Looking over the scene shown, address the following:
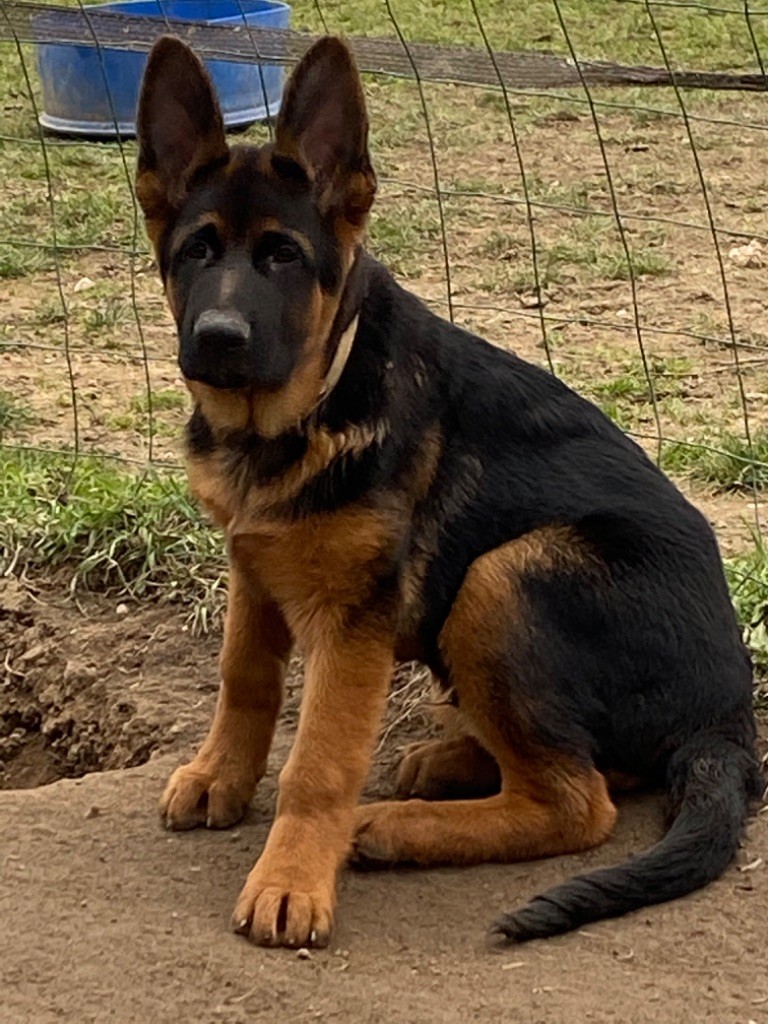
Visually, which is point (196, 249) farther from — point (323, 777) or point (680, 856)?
point (680, 856)

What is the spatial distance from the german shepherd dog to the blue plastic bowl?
6849 millimetres

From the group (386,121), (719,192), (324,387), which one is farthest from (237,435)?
(386,121)

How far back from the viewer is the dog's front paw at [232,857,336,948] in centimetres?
335

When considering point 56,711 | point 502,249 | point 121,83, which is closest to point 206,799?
point 56,711

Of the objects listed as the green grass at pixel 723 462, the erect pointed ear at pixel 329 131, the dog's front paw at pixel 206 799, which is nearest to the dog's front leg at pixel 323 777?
the dog's front paw at pixel 206 799

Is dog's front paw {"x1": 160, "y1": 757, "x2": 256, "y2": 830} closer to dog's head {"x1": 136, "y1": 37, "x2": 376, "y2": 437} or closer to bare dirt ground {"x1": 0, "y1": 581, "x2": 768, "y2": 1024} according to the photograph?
bare dirt ground {"x1": 0, "y1": 581, "x2": 768, "y2": 1024}

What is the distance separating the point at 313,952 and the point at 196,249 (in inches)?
59.4

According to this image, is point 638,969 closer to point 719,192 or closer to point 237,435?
point 237,435

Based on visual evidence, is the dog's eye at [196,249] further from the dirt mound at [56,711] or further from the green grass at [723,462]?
the green grass at [723,462]

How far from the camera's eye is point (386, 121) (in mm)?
11125

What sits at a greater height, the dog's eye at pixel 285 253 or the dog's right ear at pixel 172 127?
the dog's right ear at pixel 172 127

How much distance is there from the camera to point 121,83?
10516 mm

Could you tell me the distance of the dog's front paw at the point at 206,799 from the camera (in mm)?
3908

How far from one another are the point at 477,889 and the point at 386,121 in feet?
27.3
